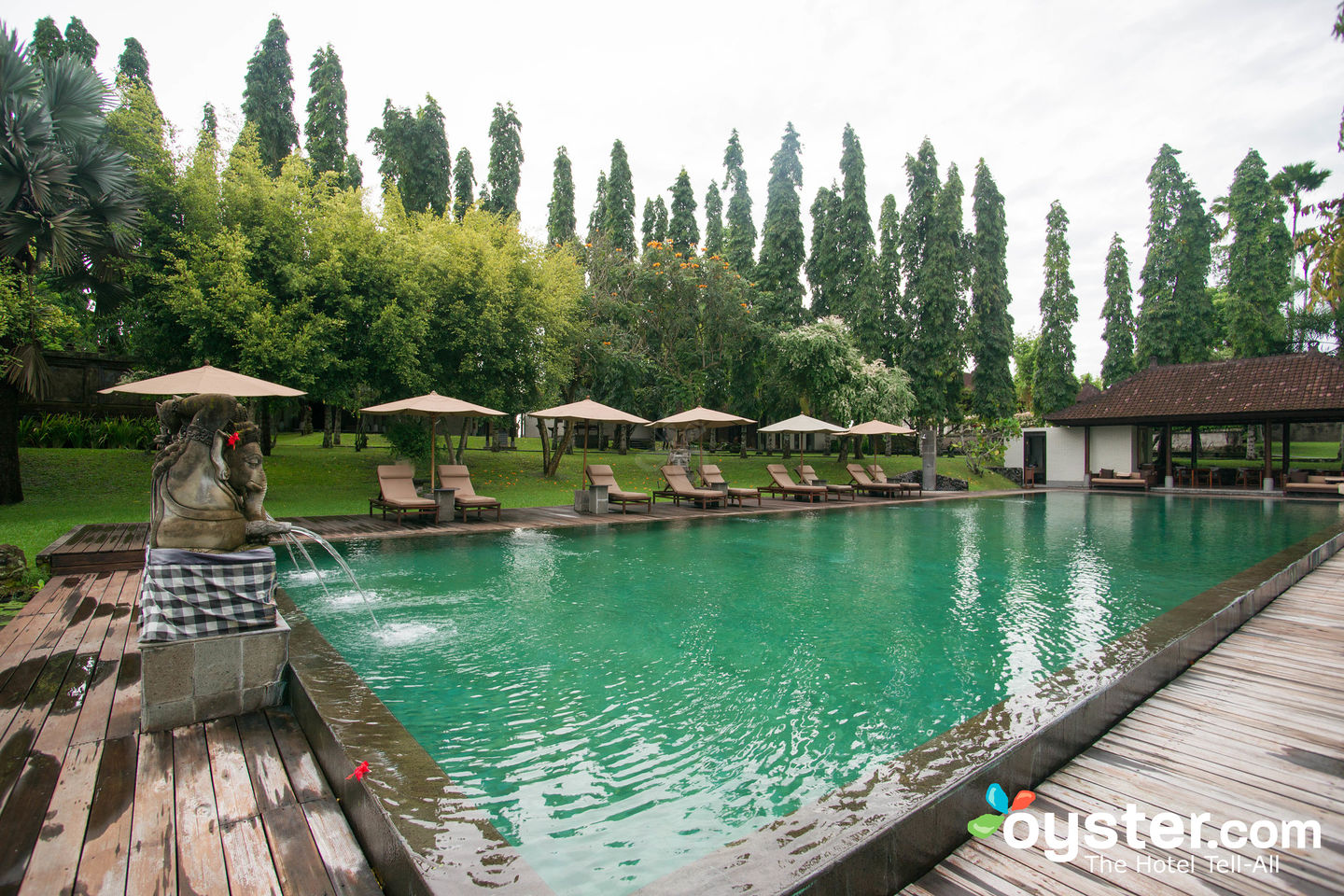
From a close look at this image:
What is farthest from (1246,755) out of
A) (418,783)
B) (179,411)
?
(179,411)

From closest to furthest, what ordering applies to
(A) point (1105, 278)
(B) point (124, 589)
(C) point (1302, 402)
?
1. (B) point (124, 589)
2. (C) point (1302, 402)
3. (A) point (1105, 278)

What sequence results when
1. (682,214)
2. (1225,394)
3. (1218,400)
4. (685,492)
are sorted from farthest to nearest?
(682,214)
(1225,394)
(1218,400)
(685,492)

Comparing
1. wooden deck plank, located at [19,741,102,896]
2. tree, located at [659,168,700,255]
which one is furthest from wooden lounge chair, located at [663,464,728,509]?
tree, located at [659,168,700,255]

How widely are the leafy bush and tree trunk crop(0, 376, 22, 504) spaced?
498 centimetres

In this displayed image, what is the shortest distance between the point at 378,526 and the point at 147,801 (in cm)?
874

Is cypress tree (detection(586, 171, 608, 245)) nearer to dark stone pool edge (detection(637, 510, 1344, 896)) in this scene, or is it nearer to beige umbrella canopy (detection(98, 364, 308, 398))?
beige umbrella canopy (detection(98, 364, 308, 398))

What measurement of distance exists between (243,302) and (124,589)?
812 cm

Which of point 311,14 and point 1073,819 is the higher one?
point 311,14

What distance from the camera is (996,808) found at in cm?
236

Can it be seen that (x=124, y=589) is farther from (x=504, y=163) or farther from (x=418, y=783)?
(x=504, y=163)

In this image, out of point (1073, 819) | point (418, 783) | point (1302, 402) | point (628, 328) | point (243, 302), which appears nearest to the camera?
point (1073, 819)

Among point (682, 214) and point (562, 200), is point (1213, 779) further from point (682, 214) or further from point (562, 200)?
point (562, 200)

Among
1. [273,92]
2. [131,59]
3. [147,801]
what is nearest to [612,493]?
[147,801]

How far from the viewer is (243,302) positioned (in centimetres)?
1175
